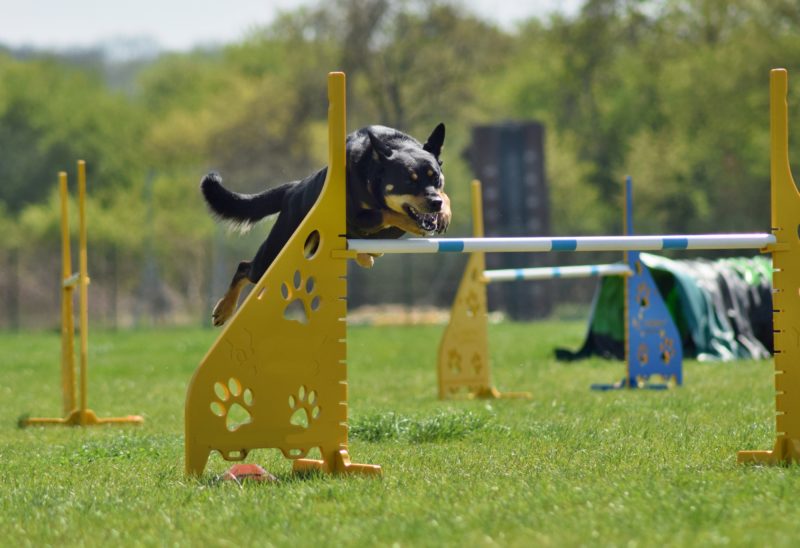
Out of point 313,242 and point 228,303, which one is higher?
point 313,242

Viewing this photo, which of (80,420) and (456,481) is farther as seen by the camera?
(80,420)

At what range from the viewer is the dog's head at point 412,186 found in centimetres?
528

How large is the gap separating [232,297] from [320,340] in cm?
147

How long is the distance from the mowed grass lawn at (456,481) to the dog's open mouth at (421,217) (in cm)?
106

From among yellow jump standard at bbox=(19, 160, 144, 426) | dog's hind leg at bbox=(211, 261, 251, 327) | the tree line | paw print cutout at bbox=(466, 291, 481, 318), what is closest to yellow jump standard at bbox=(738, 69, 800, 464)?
dog's hind leg at bbox=(211, 261, 251, 327)

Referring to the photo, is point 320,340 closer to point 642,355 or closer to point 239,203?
point 239,203

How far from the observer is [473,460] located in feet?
17.9

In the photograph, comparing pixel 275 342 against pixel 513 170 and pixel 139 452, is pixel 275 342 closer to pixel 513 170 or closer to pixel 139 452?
pixel 139 452

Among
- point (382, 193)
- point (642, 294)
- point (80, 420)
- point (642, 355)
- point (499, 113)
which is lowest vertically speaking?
point (80, 420)

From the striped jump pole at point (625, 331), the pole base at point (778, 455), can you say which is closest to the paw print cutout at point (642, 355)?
the striped jump pole at point (625, 331)

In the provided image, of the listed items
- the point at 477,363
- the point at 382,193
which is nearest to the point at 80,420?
the point at 477,363

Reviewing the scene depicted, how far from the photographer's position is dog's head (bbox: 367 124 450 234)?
528 cm

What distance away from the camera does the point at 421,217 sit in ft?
17.5

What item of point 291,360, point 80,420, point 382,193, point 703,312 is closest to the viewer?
point 291,360
